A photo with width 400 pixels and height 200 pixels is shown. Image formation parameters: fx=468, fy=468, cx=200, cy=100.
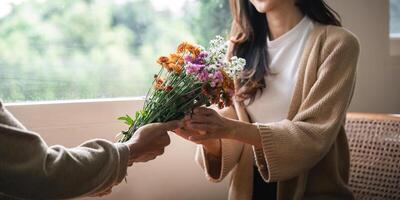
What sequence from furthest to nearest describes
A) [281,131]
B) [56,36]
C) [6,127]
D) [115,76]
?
1. [115,76]
2. [56,36]
3. [281,131]
4. [6,127]

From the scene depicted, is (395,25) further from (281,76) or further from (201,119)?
(201,119)

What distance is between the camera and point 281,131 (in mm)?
1308

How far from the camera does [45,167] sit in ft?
3.09

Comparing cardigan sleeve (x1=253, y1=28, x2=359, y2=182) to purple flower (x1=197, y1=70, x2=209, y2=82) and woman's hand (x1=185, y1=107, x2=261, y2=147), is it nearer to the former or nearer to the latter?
woman's hand (x1=185, y1=107, x2=261, y2=147)

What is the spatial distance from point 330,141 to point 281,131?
161 mm

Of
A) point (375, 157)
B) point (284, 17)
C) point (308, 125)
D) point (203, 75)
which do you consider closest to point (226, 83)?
point (203, 75)

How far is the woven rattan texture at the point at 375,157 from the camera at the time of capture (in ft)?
5.67

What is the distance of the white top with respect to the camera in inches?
59.4

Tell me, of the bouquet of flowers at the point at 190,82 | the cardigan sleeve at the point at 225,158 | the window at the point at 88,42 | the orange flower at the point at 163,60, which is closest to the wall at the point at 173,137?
the window at the point at 88,42

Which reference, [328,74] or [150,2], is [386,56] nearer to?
[328,74]

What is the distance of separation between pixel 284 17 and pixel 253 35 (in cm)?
14

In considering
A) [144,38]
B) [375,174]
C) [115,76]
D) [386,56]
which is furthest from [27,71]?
[386,56]

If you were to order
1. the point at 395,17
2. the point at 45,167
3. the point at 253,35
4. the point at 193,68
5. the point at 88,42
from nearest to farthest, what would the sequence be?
the point at 45,167
the point at 193,68
the point at 253,35
the point at 88,42
the point at 395,17

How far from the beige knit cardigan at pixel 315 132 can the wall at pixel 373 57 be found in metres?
0.74
